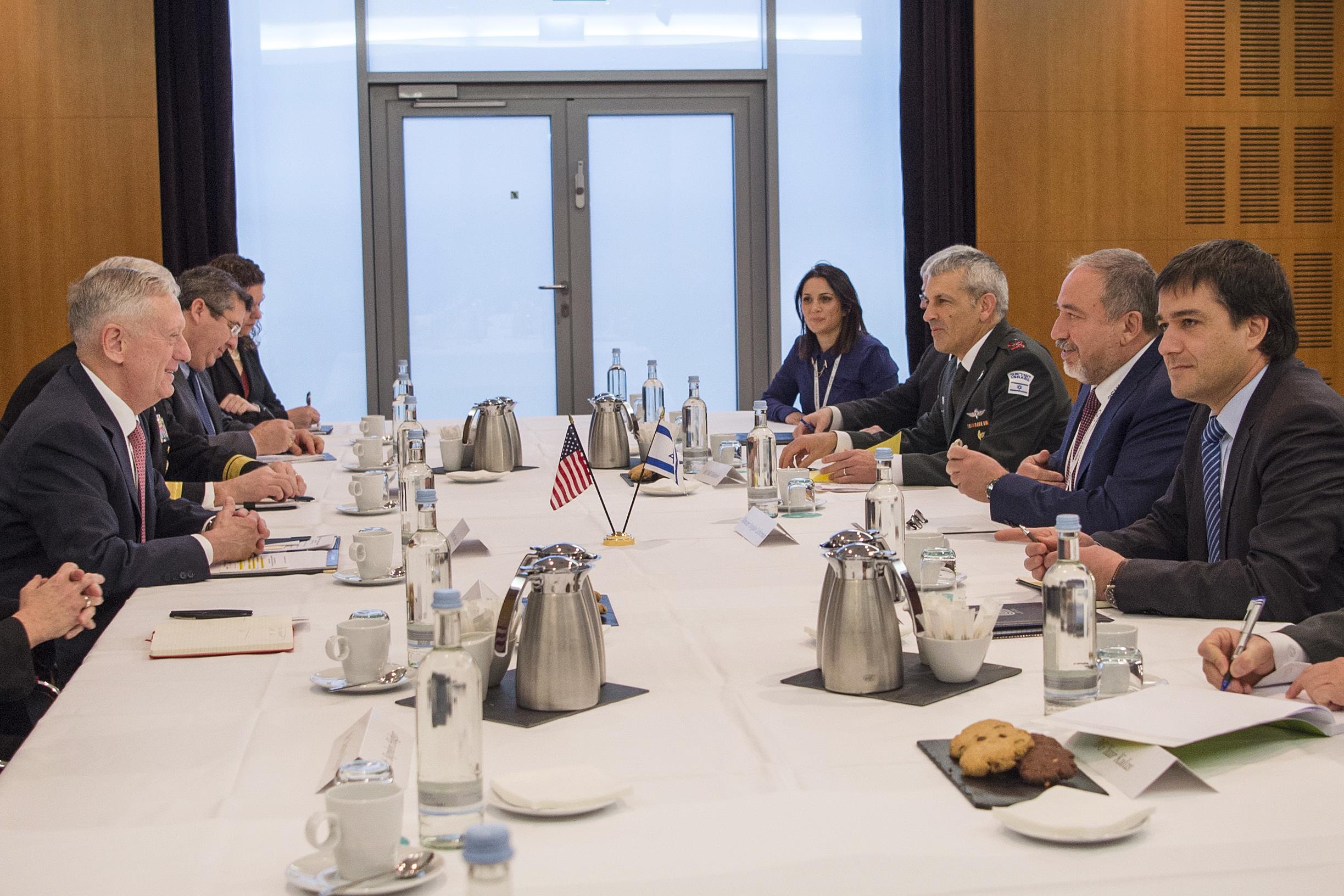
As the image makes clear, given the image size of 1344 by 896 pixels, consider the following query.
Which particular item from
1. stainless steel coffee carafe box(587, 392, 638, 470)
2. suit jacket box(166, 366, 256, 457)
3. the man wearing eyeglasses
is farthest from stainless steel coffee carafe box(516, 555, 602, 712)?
the man wearing eyeglasses

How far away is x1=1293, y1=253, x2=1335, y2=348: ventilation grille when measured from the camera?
8.09 metres

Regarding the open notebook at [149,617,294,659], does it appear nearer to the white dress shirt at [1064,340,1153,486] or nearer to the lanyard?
the white dress shirt at [1064,340,1153,486]

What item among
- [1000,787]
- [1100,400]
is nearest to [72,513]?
[1000,787]

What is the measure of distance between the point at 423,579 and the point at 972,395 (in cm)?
268

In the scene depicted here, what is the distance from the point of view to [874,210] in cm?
805

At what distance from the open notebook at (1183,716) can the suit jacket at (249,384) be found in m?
4.93

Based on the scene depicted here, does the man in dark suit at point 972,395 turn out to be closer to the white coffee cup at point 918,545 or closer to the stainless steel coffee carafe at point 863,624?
the white coffee cup at point 918,545

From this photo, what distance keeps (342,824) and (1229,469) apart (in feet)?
5.71

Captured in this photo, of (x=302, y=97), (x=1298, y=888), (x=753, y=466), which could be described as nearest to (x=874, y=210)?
(x=302, y=97)

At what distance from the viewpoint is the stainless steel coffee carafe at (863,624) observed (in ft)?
5.65

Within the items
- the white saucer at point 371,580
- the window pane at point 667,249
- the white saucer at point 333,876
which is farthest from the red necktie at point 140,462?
the window pane at point 667,249

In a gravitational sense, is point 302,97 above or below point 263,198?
above

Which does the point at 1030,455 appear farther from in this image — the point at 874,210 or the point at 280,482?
the point at 874,210

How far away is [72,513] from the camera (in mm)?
2582
